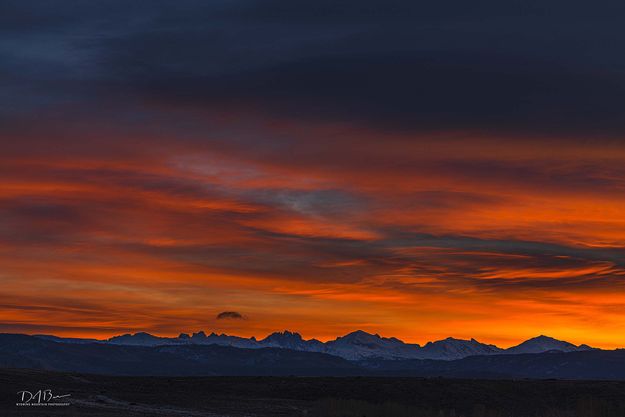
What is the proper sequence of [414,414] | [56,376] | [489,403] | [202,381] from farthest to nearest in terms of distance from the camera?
[202,381]
[489,403]
[56,376]
[414,414]

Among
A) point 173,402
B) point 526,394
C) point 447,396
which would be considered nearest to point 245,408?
point 173,402

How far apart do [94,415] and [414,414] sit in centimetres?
2391

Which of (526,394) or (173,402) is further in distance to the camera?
(526,394)

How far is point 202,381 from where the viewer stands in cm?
11019

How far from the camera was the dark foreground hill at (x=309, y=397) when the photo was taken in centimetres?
6431

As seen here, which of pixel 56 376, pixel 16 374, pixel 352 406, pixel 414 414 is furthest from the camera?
pixel 56 376

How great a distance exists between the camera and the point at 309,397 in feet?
322

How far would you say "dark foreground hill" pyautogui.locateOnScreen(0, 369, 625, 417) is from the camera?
64312mm

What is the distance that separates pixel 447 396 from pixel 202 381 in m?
30.5

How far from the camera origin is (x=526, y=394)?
357 ft

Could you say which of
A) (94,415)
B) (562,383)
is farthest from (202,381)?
(94,415)

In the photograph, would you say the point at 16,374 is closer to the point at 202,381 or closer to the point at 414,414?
the point at 202,381

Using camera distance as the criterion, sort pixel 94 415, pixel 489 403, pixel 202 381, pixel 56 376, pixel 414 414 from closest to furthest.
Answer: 1. pixel 94 415
2. pixel 414 414
3. pixel 56 376
4. pixel 489 403
5. pixel 202 381

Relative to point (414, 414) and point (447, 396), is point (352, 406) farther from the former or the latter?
point (447, 396)
